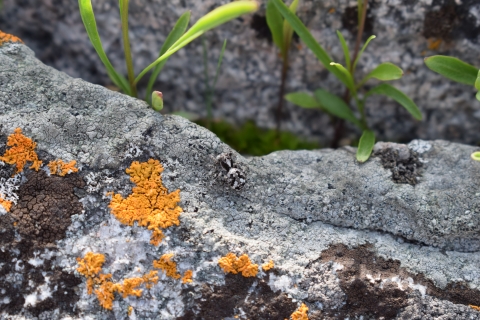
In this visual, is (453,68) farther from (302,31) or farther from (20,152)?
(20,152)

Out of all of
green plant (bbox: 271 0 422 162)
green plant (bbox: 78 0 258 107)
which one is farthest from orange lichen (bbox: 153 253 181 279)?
green plant (bbox: 271 0 422 162)

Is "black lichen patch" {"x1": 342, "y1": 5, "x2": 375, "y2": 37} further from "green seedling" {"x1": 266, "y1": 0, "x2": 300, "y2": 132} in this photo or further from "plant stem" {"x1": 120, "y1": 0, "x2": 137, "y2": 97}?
"plant stem" {"x1": 120, "y1": 0, "x2": 137, "y2": 97}

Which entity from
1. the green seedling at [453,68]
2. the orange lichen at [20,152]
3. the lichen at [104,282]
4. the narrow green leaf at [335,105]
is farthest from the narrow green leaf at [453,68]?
the orange lichen at [20,152]

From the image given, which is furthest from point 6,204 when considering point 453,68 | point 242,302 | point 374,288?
point 453,68

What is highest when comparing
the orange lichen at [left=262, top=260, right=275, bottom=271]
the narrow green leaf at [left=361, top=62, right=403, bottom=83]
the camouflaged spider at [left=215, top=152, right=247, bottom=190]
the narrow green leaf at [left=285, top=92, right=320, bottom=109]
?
the narrow green leaf at [left=361, top=62, right=403, bottom=83]

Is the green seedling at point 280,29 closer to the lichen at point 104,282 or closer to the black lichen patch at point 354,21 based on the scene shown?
the black lichen patch at point 354,21
